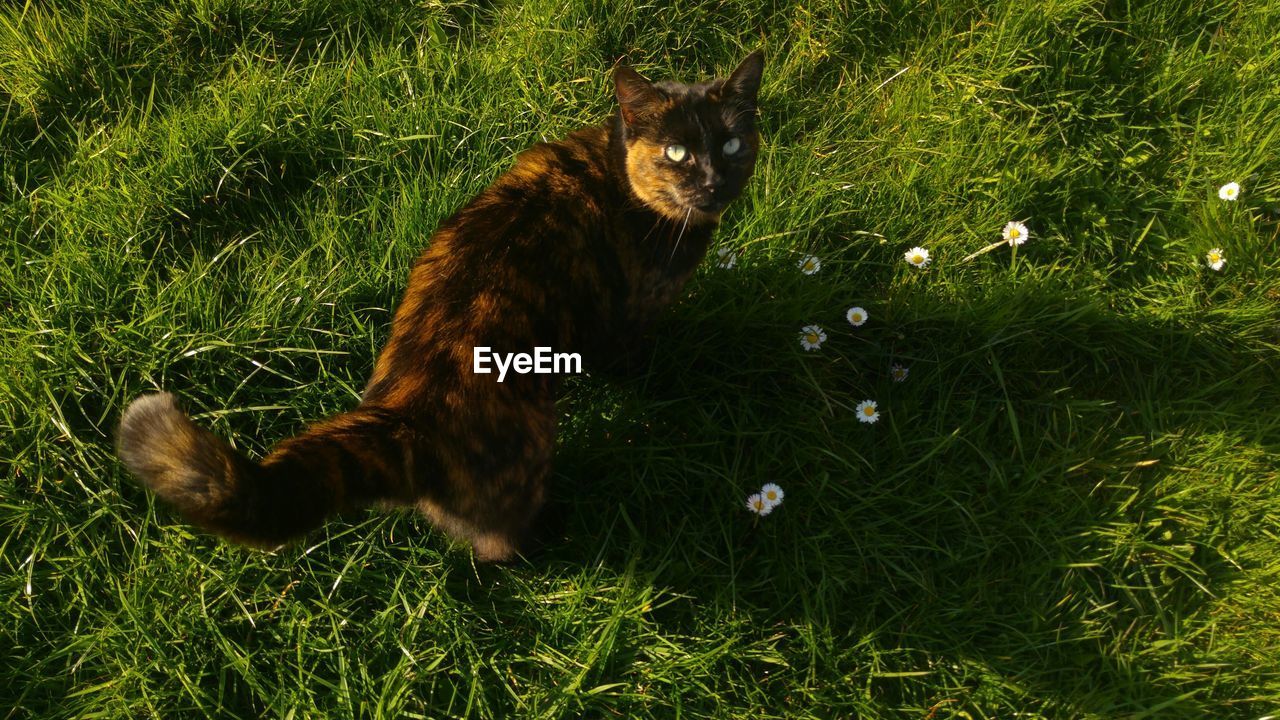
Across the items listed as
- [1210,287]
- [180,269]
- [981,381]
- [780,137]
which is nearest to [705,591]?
[981,381]

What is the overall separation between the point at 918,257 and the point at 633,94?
4.27 ft

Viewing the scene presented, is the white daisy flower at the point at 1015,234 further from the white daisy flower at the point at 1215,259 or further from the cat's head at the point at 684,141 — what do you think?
the cat's head at the point at 684,141

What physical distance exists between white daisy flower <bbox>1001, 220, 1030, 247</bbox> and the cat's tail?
98.3 inches

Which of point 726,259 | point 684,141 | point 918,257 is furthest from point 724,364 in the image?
point 918,257

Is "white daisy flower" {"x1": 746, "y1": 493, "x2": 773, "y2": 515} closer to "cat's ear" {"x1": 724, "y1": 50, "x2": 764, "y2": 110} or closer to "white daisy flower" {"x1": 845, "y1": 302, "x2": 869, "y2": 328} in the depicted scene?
"white daisy flower" {"x1": 845, "y1": 302, "x2": 869, "y2": 328}

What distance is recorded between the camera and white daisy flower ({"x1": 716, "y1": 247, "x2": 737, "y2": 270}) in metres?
3.01

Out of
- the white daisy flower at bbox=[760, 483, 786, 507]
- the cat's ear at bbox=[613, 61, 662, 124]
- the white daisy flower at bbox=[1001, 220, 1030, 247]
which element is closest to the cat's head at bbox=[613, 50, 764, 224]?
the cat's ear at bbox=[613, 61, 662, 124]

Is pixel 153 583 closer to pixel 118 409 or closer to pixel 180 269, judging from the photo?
pixel 118 409

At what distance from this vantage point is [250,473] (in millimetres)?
1621

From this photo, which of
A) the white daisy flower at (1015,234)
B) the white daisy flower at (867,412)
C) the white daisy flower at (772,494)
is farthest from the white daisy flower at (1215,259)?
the white daisy flower at (772,494)

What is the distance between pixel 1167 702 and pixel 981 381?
113 centimetres

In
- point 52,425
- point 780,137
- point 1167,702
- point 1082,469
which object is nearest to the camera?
point 1167,702

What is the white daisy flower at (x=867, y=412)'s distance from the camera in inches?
107

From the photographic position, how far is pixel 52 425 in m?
2.48
